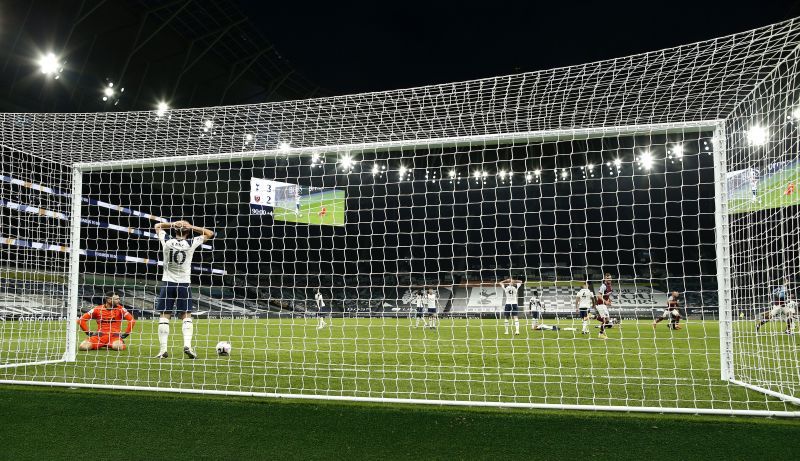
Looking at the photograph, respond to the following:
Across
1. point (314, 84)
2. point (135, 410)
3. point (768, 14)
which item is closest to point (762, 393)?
point (135, 410)

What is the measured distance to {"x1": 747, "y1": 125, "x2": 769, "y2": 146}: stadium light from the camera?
500cm

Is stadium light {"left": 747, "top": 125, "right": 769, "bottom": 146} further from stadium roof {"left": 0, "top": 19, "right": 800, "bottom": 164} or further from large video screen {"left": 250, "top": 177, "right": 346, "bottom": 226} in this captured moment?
large video screen {"left": 250, "top": 177, "right": 346, "bottom": 226}

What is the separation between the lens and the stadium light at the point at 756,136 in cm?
500

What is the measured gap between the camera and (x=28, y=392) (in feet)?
16.2

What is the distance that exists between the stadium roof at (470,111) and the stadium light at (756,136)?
30cm

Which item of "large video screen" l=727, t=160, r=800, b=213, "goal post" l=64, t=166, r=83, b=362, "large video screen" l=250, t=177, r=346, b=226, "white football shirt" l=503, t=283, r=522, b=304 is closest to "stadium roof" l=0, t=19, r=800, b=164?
"goal post" l=64, t=166, r=83, b=362

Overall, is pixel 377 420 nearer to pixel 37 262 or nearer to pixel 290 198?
pixel 37 262

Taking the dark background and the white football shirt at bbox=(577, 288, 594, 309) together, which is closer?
the white football shirt at bbox=(577, 288, 594, 309)

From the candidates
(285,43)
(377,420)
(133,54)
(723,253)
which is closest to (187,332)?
(377,420)

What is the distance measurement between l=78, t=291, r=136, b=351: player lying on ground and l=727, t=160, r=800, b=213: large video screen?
8.80 m

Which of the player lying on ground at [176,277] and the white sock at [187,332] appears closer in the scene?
the player lying on ground at [176,277]

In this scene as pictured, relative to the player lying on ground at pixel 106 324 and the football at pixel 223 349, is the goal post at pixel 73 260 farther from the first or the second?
the football at pixel 223 349

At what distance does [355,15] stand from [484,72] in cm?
830

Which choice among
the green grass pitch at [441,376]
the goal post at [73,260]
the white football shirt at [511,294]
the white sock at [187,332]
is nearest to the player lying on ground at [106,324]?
the green grass pitch at [441,376]
